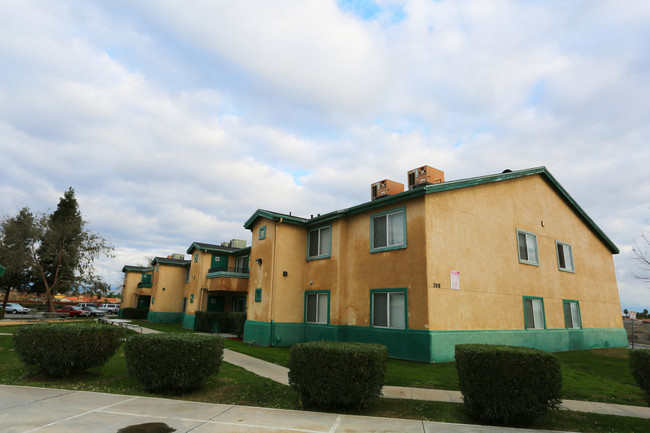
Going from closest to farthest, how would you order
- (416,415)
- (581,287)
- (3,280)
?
1. (416,415)
2. (581,287)
3. (3,280)

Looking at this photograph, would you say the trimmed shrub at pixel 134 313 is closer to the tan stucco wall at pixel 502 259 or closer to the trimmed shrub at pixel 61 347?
the trimmed shrub at pixel 61 347

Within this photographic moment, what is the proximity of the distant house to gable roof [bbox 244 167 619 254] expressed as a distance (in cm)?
6

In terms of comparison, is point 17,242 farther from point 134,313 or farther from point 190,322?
point 190,322

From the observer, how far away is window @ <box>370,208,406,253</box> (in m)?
15.2

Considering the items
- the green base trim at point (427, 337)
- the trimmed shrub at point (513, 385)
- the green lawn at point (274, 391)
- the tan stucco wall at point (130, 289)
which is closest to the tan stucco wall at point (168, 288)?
the tan stucco wall at point (130, 289)

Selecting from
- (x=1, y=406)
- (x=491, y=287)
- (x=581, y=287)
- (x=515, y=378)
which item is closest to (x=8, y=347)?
(x=1, y=406)

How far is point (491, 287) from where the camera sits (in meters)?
15.6

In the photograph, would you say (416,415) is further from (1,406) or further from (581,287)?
(581,287)

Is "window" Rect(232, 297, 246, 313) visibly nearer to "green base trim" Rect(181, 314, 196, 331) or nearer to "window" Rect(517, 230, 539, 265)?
"green base trim" Rect(181, 314, 196, 331)

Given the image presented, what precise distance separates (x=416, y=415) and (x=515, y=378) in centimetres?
199

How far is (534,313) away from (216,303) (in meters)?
23.3

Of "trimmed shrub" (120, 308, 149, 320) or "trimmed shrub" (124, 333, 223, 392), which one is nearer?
"trimmed shrub" (124, 333, 223, 392)

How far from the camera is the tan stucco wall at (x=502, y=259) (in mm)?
14266

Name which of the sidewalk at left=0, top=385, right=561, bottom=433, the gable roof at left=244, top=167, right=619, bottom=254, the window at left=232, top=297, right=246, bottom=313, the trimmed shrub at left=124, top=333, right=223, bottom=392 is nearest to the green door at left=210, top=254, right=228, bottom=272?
the window at left=232, top=297, right=246, bottom=313
